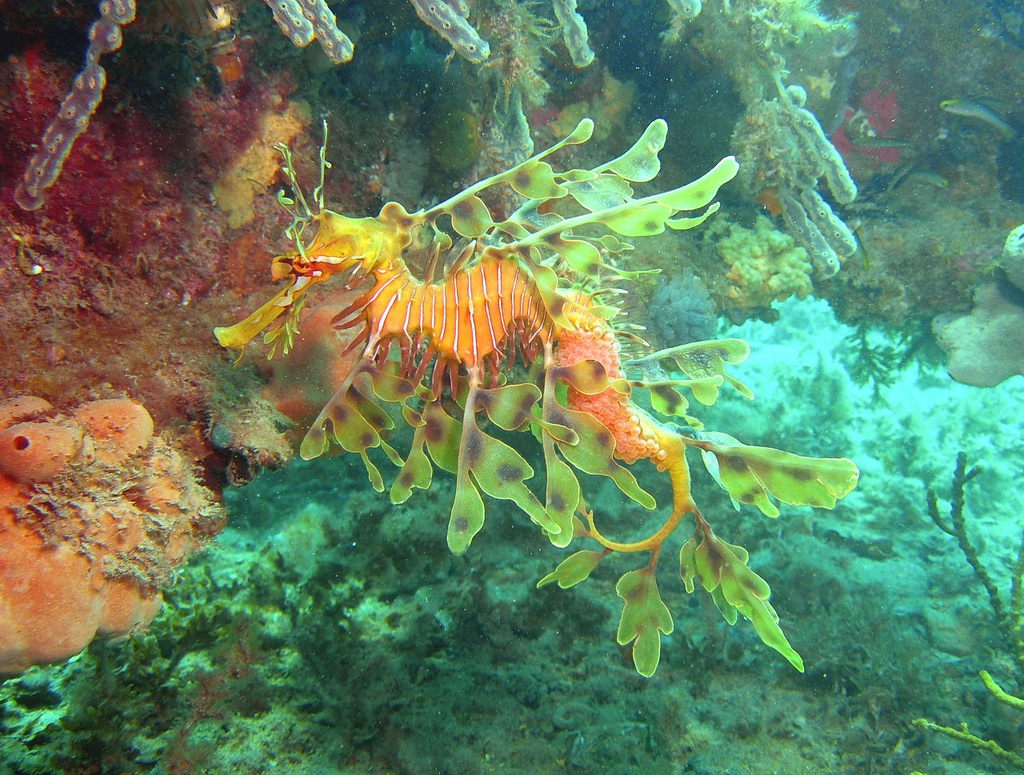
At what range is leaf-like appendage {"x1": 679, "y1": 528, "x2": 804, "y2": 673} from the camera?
5.93 ft

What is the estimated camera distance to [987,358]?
4867 millimetres

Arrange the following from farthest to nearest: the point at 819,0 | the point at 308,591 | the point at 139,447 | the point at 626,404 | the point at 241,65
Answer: the point at 819,0
the point at 308,591
the point at 241,65
the point at 626,404
the point at 139,447

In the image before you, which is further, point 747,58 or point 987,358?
point 987,358

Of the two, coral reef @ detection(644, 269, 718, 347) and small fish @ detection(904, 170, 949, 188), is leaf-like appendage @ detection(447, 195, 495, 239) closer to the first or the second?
coral reef @ detection(644, 269, 718, 347)

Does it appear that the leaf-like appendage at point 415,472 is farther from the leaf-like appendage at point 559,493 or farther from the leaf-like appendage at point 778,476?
the leaf-like appendage at point 778,476

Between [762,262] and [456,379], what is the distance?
12.0 feet

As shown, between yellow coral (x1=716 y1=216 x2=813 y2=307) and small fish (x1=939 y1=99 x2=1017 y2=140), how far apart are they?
2285 mm

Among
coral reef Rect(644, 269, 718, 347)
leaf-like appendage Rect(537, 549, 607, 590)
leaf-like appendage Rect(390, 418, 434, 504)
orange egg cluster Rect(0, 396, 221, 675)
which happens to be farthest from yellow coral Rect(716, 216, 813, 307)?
orange egg cluster Rect(0, 396, 221, 675)

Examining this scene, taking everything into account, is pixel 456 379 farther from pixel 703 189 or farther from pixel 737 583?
pixel 737 583

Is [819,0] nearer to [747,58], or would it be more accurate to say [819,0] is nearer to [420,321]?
[747,58]

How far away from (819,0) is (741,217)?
281cm

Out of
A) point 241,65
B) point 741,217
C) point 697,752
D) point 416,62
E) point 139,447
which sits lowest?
point 697,752

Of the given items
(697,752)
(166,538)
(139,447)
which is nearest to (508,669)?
(697,752)

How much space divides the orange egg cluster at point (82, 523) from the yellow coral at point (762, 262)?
4.30m
